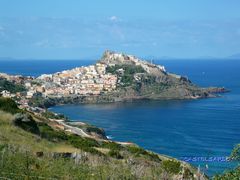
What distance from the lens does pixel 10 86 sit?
332ft

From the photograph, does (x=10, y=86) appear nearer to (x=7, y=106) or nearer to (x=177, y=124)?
(x=177, y=124)

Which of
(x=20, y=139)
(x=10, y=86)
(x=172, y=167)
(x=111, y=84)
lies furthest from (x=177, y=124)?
(x=20, y=139)

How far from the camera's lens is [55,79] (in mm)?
120688

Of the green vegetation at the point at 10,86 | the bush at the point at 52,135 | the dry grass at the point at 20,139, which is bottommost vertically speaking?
the bush at the point at 52,135

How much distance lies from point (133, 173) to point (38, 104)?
80.9 m

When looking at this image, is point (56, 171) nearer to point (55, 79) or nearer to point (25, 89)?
point (25, 89)

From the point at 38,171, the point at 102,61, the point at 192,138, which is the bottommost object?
the point at 192,138

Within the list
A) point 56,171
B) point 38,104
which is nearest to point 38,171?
point 56,171

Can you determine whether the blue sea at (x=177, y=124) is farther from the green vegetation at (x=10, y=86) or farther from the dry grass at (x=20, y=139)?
the dry grass at (x=20, y=139)

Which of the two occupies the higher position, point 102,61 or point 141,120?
point 102,61

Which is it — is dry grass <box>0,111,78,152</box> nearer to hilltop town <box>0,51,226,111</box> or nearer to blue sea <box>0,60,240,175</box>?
blue sea <box>0,60,240,175</box>

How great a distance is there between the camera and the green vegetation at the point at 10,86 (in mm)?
98050

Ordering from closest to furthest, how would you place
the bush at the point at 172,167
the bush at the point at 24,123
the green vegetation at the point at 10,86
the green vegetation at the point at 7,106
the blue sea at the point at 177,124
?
the bush at the point at 172,167 → the bush at the point at 24,123 → the green vegetation at the point at 7,106 → the blue sea at the point at 177,124 → the green vegetation at the point at 10,86

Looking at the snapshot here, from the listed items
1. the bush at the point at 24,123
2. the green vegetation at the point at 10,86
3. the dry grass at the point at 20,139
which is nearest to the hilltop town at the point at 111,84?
the green vegetation at the point at 10,86
